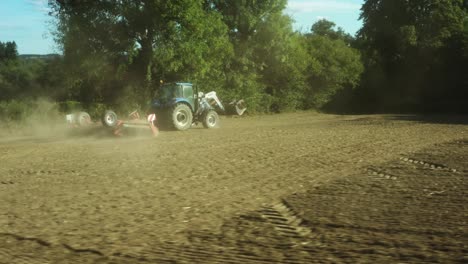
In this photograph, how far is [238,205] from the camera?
7.39 metres

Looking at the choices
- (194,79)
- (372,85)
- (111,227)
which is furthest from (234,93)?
(111,227)

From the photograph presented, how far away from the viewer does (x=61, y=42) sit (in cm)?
2367

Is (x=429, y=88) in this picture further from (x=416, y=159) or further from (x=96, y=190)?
(x=96, y=190)

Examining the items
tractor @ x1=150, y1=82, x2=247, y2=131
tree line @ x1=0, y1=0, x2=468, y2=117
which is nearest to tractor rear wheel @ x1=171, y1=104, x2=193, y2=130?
tractor @ x1=150, y1=82, x2=247, y2=131

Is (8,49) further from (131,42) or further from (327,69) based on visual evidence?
(131,42)

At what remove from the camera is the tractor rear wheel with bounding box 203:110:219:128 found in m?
21.4

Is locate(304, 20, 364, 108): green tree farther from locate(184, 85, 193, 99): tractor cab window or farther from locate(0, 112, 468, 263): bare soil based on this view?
locate(0, 112, 468, 263): bare soil

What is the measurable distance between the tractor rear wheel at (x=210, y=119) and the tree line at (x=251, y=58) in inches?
130

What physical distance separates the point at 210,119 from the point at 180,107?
205cm

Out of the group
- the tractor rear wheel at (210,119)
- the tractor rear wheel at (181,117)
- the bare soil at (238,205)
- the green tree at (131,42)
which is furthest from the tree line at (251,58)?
the bare soil at (238,205)

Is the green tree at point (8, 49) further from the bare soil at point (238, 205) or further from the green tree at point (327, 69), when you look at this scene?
the bare soil at point (238, 205)

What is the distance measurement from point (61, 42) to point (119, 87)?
2941mm

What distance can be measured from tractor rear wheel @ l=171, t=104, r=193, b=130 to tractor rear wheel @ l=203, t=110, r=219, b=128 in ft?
3.54

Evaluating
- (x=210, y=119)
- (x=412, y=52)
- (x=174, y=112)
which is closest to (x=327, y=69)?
(x=412, y=52)
